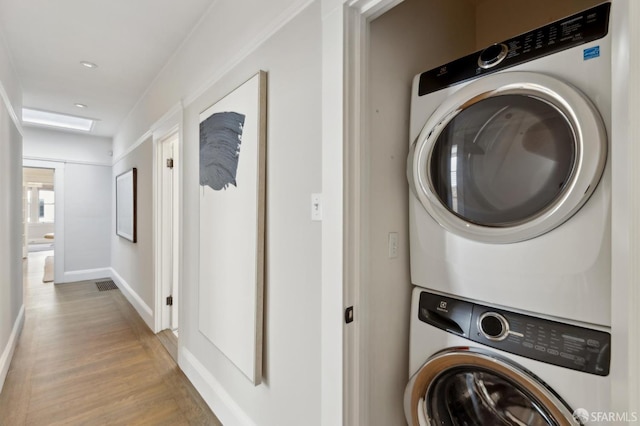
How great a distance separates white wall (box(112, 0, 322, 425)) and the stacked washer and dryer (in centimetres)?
41

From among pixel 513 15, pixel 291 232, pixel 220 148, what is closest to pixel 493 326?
pixel 291 232

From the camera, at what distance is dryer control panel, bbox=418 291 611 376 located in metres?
0.79

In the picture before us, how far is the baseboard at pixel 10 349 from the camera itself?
2.12 m

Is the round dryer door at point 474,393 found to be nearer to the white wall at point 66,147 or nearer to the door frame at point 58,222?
the door frame at point 58,222

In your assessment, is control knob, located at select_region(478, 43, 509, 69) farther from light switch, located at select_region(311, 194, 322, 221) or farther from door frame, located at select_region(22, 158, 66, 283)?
door frame, located at select_region(22, 158, 66, 283)

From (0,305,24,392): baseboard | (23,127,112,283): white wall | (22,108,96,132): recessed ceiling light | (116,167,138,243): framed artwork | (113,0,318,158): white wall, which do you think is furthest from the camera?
(23,127,112,283): white wall

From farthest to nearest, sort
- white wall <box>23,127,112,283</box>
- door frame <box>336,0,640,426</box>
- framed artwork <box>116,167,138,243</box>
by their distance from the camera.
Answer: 1. white wall <box>23,127,112,283</box>
2. framed artwork <box>116,167,138,243</box>
3. door frame <box>336,0,640,426</box>

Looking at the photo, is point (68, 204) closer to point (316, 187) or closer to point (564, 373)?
point (316, 187)

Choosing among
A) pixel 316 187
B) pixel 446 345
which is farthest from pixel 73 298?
pixel 446 345

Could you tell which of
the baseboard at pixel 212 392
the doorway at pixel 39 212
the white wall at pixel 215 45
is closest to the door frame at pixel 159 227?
the white wall at pixel 215 45

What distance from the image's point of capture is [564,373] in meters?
0.82

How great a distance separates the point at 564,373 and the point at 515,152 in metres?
0.65

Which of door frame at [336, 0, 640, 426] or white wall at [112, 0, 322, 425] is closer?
door frame at [336, 0, 640, 426]

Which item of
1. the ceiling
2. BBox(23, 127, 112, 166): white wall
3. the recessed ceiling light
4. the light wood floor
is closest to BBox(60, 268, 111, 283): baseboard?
the light wood floor
